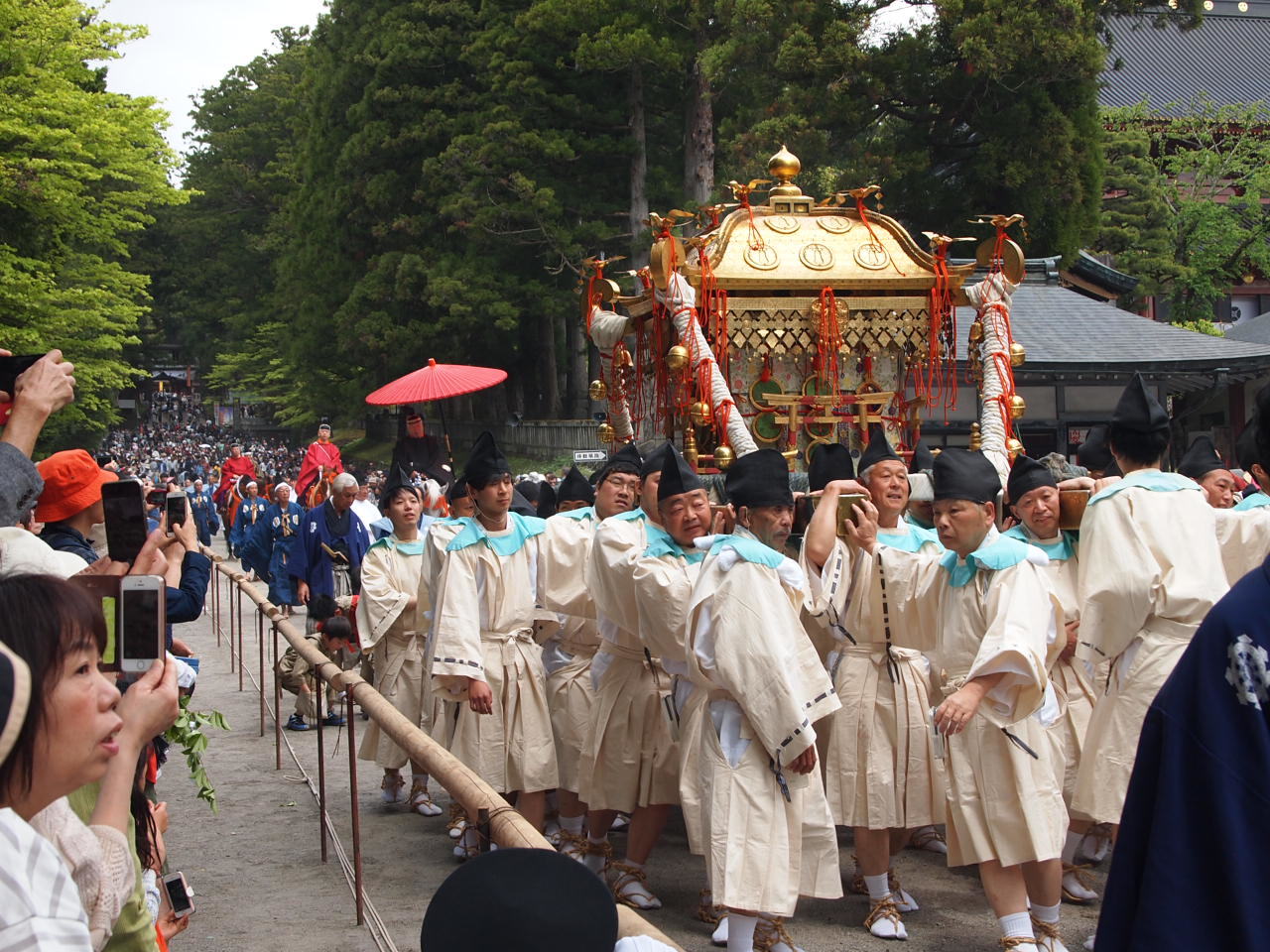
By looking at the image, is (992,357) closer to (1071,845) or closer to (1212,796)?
(1071,845)

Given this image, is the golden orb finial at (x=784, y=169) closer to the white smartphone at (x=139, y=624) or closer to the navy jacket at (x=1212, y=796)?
the white smartphone at (x=139, y=624)

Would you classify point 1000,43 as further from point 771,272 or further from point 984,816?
point 984,816

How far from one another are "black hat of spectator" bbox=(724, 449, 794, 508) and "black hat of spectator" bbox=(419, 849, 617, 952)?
2.78 meters

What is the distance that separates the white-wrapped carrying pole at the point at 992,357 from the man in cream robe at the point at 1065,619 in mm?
1469

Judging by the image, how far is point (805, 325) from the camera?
24.5 ft

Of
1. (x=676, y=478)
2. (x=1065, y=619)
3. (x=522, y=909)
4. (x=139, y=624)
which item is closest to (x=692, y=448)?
(x=676, y=478)

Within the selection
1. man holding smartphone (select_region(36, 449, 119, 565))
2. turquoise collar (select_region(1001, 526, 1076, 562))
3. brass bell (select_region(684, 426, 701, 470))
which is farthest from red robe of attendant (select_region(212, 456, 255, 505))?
man holding smartphone (select_region(36, 449, 119, 565))

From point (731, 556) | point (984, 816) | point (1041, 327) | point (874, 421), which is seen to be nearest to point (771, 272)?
point (874, 421)

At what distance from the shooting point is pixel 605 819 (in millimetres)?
5844

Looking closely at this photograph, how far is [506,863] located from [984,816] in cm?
305

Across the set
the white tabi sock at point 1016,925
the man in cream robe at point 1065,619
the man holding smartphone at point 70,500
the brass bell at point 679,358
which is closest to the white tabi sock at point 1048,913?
the white tabi sock at point 1016,925

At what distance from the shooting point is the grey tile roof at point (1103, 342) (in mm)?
14539

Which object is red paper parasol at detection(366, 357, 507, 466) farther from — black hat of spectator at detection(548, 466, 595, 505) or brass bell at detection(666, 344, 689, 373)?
brass bell at detection(666, 344, 689, 373)

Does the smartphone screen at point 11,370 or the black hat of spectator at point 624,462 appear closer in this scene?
the smartphone screen at point 11,370
